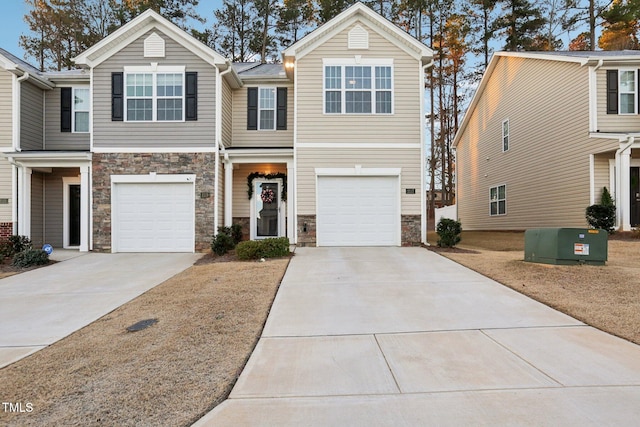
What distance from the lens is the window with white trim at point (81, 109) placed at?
14281 mm

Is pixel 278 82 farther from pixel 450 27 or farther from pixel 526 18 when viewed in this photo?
pixel 526 18

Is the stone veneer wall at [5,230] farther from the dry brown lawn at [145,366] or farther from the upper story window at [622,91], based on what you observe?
the upper story window at [622,91]

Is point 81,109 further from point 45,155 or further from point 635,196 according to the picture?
point 635,196

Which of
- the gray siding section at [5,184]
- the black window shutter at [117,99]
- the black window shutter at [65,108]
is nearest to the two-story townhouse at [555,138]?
the black window shutter at [117,99]

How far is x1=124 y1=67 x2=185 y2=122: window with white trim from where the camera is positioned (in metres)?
12.9

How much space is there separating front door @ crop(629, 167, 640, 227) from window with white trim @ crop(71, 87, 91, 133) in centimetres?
1832

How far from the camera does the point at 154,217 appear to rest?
42.6ft

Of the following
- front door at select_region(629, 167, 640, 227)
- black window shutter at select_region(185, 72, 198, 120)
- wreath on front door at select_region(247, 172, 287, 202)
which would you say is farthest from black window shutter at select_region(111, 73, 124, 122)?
front door at select_region(629, 167, 640, 227)

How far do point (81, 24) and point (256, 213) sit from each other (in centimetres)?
1913

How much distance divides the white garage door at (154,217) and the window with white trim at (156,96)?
7.11 ft

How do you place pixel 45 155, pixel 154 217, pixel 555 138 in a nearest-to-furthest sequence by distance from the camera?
1. pixel 45 155
2. pixel 154 217
3. pixel 555 138

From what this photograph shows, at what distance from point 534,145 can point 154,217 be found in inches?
574

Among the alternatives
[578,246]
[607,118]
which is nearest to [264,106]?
[578,246]

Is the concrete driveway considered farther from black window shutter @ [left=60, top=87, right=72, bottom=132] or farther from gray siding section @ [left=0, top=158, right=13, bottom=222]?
black window shutter @ [left=60, top=87, right=72, bottom=132]
